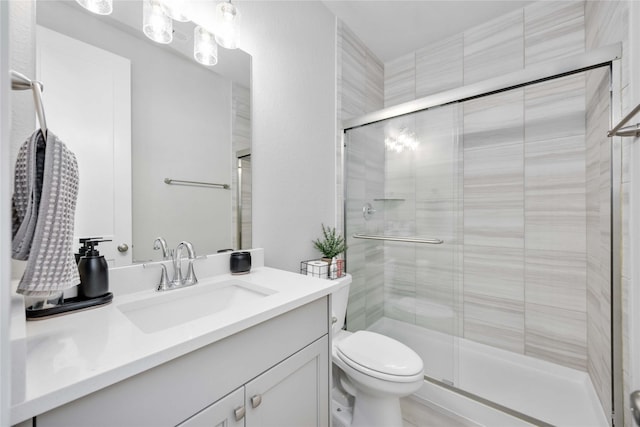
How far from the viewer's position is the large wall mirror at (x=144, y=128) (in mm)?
826

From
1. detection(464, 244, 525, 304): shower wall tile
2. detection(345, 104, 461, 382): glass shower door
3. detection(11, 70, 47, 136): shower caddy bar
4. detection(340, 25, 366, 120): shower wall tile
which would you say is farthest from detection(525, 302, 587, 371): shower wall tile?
detection(11, 70, 47, 136): shower caddy bar

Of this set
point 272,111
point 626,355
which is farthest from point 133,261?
point 626,355

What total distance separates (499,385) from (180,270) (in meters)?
2.03

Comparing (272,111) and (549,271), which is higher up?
(272,111)

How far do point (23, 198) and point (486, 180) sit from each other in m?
2.44

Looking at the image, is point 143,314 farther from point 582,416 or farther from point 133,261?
point 582,416

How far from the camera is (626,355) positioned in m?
1.01

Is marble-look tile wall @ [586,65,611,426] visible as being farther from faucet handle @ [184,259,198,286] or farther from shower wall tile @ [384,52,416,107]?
faucet handle @ [184,259,198,286]

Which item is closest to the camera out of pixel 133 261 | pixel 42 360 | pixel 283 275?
pixel 42 360

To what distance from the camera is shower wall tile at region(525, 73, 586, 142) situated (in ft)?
5.63

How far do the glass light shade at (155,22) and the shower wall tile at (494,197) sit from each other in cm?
214

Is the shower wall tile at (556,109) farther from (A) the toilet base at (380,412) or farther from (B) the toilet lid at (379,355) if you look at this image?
(A) the toilet base at (380,412)

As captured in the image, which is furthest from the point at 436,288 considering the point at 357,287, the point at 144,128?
the point at 144,128

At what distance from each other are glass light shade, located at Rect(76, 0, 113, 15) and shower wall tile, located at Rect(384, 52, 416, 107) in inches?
85.8
